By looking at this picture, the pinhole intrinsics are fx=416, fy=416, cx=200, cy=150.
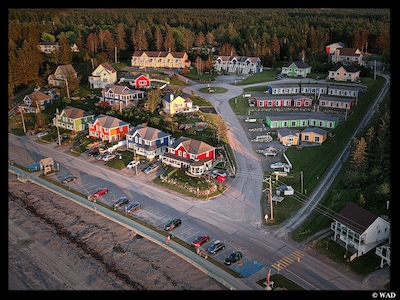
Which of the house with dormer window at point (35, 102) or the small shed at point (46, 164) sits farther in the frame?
the house with dormer window at point (35, 102)

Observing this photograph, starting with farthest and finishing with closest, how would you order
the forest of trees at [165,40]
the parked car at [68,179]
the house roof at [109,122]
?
the forest of trees at [165,40]
the house roof at [109,122]
the parked car at [68,179]

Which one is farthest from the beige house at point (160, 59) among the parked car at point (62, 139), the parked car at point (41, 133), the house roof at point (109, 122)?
the parked car at point (62, 139)

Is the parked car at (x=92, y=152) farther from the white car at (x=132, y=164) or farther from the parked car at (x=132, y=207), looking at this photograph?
the parked car at (x=132, y=207)

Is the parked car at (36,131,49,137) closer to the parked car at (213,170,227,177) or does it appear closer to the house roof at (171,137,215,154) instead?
the house roof at (171,137,215,154)

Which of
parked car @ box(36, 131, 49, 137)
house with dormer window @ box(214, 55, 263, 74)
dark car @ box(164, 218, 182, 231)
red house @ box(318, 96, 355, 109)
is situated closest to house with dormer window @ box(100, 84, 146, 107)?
parked car @ box(36, 131, 49, 137)

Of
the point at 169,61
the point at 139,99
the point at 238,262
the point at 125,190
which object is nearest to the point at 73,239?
the point at 125,190
